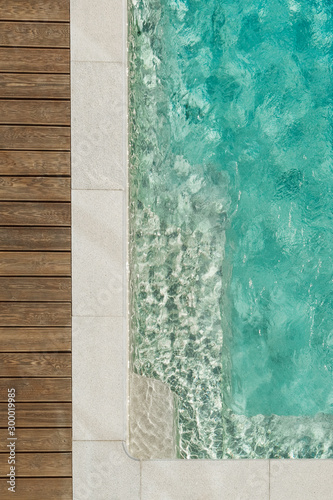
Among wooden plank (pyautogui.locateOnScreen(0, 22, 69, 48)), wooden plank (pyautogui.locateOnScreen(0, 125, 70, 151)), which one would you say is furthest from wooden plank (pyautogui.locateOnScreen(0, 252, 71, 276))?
wooden plank (pyautogui.locateOnScreen(0, 22, 69, 48))

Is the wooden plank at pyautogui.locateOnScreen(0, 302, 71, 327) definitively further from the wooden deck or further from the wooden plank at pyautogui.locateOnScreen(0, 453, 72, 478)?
the wooden plank at pyautogui.locateOnScreen(0, 453, 72, 478)

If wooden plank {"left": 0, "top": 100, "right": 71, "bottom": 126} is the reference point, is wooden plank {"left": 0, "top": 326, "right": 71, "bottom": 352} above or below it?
below

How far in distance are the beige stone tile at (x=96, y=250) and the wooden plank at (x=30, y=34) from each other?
0.75m

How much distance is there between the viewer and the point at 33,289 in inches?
91.2

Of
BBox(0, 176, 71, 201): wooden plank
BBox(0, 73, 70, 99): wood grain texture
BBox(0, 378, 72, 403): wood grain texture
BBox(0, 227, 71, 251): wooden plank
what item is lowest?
BBox(0, 378, 72, 403): wood grain texture

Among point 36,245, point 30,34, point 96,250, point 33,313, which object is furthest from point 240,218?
point 30,34

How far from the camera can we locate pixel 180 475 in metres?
2.35

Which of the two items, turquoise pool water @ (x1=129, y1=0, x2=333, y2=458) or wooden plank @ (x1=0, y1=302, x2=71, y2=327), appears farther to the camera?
turquoise pool water @ (x1=129, y1=0, x2=333, y2=458)

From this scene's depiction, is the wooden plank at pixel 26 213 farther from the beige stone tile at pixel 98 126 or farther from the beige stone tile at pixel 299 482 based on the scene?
the beige stone tile at pixel 299 482

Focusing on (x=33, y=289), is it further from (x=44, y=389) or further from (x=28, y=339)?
(x=44, y=389)

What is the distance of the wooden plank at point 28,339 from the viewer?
2320 mm

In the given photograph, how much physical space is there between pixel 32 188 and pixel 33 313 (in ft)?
2.02

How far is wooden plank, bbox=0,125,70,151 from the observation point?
2.30 m

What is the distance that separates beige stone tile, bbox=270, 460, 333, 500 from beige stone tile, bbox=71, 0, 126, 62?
2205mm
